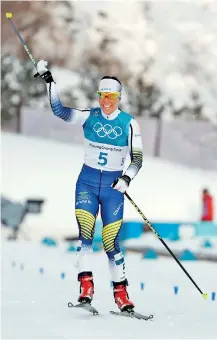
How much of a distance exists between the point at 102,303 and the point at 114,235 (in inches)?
50.5

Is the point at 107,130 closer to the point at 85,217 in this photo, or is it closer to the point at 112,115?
the point at 112,115

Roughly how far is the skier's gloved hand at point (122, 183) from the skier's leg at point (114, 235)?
184 mm

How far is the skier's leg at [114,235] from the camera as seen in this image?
20.2ft

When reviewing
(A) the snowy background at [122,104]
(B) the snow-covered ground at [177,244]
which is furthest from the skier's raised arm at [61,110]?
(B) the snow-covered ground at [177,244]

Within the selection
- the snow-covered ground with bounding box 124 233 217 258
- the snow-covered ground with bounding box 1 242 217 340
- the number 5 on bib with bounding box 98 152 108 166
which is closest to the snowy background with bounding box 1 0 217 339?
the snow-covered ground with bounding box 124 233 217 258

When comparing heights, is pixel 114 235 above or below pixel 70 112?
below

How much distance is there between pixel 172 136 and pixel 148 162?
206 cm

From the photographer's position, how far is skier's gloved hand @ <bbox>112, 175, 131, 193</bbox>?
5930 millimetres

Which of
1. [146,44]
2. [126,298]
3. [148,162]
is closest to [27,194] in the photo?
[148,162]

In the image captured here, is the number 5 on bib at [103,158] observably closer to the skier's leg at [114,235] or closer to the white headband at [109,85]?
the skier's leg at [114,235]

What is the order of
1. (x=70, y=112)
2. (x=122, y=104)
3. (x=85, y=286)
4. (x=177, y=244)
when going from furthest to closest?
(x=122, y=104) < (x=177, y=244) < (x=85, y=286) < (x=70, y=112)

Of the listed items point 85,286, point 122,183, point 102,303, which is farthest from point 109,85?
point 102,303

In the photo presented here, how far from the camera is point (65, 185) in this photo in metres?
21.4

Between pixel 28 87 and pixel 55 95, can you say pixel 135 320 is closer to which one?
pixel 55 95
